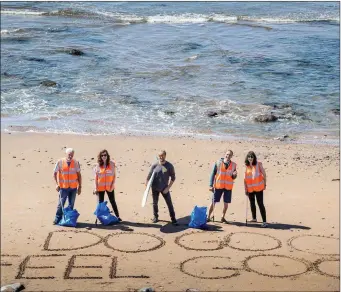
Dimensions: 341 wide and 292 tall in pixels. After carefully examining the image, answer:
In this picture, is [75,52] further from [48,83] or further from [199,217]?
[199,217]

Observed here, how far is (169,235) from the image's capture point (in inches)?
540

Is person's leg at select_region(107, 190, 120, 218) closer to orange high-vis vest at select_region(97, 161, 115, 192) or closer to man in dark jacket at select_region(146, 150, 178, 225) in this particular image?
orange high-vis vest at select_region(97, 161, 115, 192)

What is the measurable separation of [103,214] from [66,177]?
3.36ft

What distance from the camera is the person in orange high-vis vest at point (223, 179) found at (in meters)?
14.3

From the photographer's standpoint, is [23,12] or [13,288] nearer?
[13,288]

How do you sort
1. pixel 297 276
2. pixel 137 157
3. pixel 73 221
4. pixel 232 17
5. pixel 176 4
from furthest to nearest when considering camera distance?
pixel 176 4 → pixel 232 17 → pixel 137 157 → pixel 73 221 → pixel 297 276

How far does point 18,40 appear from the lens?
126 feet

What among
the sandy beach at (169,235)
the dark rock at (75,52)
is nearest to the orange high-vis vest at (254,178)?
the sandy beach at (169,235)

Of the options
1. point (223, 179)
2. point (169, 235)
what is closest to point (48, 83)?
point (223, 179)

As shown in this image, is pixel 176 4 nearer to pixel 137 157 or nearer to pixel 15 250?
pixel 137 157

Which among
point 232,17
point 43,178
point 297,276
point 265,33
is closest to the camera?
point 297,276

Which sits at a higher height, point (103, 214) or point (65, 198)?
point (65, 198)

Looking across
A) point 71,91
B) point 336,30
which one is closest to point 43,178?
point 71,91

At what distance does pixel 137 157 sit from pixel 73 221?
4.98 meters
